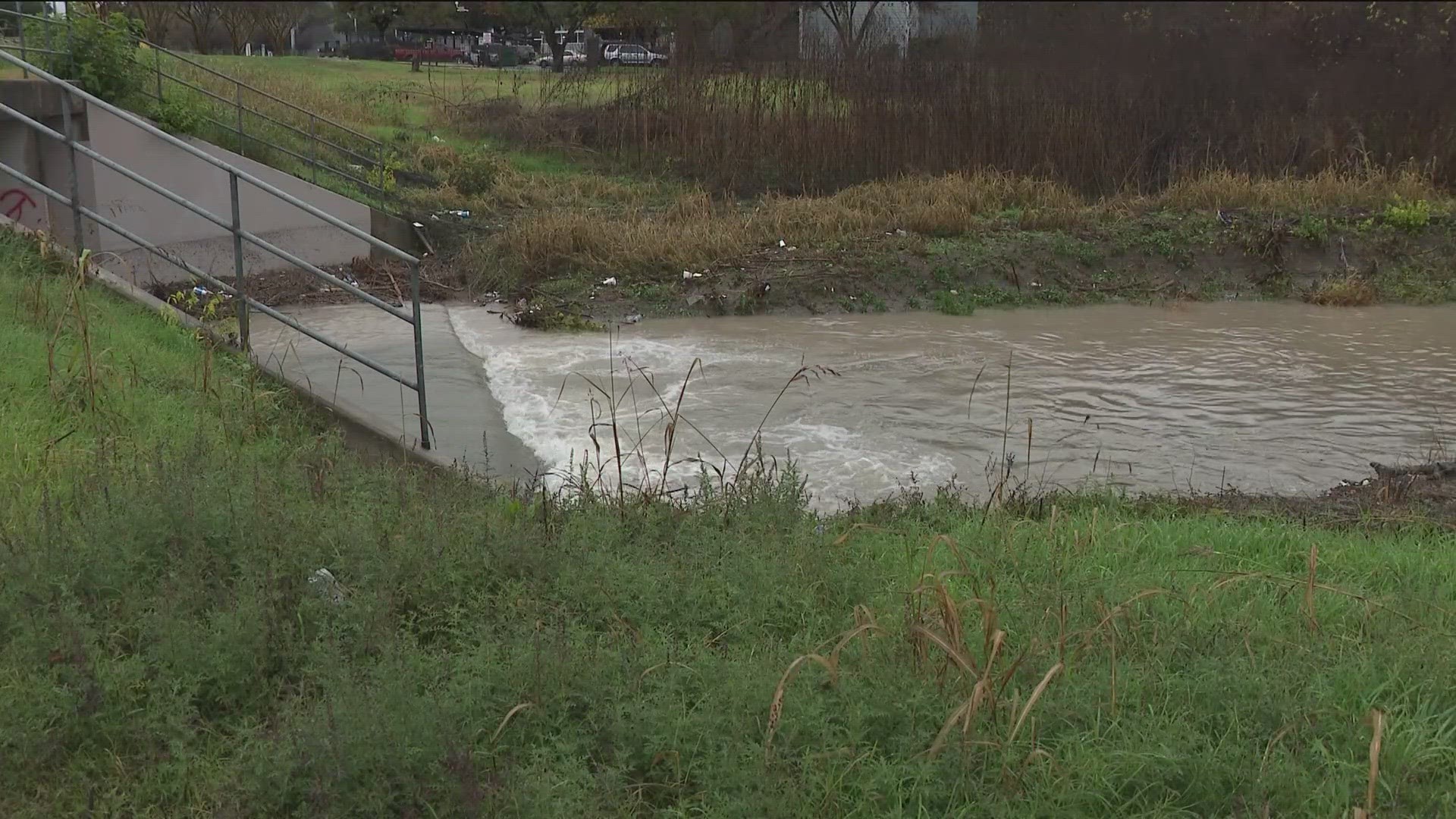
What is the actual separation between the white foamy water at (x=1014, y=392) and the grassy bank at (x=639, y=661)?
2.34 m

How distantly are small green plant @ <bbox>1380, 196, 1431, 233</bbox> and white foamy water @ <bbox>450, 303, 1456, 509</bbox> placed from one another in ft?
6.48

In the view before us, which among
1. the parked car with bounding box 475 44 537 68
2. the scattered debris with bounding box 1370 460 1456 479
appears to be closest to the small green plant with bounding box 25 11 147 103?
the scattered debris with bounding box 1370 460 1456 479

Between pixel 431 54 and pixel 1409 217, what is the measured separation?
1599 inches

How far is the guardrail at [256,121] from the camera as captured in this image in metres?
13.9

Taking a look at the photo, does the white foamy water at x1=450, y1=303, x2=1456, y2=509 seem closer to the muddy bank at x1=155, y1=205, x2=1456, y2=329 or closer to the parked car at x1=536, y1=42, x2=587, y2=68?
the muddy bank at x1=155, y1=205, x2=1456, y2=329

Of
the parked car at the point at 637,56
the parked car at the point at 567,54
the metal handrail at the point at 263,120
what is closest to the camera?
the metal handrail at the point at 263,120

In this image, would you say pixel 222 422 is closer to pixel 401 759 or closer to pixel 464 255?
pixel 401 759

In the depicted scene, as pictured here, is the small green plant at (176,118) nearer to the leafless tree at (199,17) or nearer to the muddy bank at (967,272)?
the muddy bank at (967,272)

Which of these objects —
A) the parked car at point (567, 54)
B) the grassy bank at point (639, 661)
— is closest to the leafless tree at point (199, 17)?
the parked car at point (567, 54)

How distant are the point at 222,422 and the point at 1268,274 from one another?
44.6ft

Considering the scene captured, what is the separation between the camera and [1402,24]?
2000 centimetres

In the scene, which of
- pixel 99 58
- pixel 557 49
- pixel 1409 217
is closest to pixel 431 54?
pixel 557 49

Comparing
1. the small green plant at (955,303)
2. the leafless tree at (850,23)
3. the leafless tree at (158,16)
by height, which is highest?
the leafless tree at (158,16)

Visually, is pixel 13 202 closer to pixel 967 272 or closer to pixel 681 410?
pixel 681 410
